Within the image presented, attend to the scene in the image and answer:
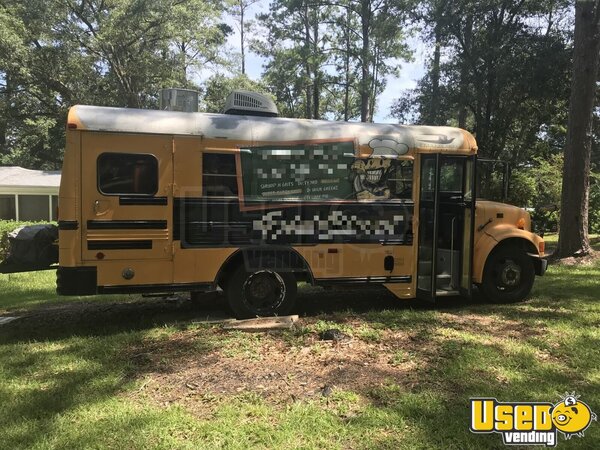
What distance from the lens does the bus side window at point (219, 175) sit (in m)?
5.98

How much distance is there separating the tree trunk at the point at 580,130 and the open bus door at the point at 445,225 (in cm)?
493

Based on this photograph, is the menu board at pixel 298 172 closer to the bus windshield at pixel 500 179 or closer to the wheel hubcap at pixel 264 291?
the wheel hubcap at pixel 264 291

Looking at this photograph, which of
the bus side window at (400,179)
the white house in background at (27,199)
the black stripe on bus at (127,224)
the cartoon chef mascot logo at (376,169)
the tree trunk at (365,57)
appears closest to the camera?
the black stripe on bus at (127,224)

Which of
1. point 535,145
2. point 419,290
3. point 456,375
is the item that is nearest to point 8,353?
point 456,375

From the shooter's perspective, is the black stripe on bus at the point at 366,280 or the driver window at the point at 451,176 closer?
the black stripe on bus at the point at 366,280

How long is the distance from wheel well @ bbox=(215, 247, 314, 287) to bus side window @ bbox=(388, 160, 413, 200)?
161cm

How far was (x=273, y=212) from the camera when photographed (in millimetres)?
6203

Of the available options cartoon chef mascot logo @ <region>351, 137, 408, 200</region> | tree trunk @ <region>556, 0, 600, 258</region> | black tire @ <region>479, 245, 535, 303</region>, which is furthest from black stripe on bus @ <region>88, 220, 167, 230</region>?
tree trunk @ <region>556, 0, 600, 258</region>

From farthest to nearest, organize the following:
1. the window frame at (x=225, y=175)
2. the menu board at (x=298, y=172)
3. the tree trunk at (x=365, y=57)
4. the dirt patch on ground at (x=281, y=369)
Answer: the tree trunk at (x=365, y=57) < the menu board at (x=298, y=172) < the window frame at (x=225, y=175) < the dirt patch on ground at (x=281, y=369)

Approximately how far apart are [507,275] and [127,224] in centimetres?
545

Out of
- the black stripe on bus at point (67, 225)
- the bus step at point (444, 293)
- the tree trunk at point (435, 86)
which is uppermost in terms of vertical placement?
the tree trunk at point (435, 86)

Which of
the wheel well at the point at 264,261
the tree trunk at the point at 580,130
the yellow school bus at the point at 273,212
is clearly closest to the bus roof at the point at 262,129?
the yellow school bus at the point at 273,212

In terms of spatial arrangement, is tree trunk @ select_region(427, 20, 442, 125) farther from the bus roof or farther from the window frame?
the window frame

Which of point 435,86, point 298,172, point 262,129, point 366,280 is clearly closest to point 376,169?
point 298,172
